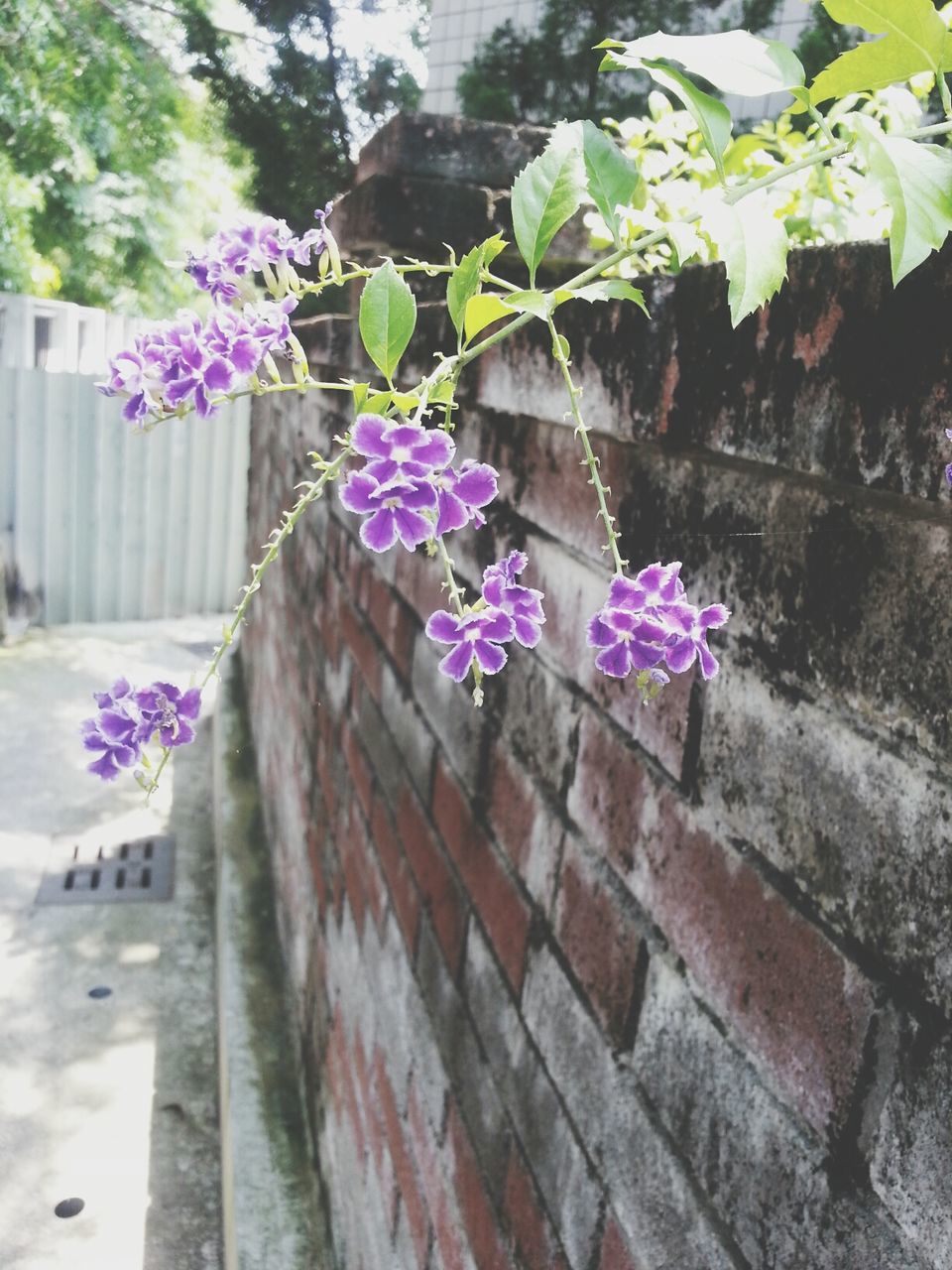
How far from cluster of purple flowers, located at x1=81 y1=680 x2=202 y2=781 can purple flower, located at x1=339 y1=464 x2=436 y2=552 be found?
367 millimetres

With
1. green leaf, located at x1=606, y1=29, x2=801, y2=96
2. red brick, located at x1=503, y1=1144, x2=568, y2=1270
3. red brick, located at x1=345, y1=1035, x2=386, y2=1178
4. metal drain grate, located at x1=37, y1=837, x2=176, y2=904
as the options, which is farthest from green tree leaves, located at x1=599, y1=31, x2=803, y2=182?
metal drain grate, located at x1=37, y1=837, x2=176, y2=904

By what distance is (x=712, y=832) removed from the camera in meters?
0.71

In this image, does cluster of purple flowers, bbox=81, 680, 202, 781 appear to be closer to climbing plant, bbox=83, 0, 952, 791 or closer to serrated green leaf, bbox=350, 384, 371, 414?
climbing plant, bbox=83, 0, 952, 791

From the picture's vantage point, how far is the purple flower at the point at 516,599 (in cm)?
72

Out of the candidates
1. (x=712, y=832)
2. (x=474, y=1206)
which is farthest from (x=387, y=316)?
(x=474, y=1206)

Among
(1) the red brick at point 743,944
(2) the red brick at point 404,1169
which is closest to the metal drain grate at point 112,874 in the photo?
(2) the red brick at point 404,1169

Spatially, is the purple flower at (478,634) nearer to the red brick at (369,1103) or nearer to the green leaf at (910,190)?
the green leaf at (910,190)

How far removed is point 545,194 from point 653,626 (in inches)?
11.7

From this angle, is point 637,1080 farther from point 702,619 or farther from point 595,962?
point 702,619

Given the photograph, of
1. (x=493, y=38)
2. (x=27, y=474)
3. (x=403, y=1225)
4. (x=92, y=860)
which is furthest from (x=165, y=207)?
(x=403, y=1225)

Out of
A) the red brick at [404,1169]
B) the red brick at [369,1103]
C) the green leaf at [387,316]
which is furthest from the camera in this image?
the red brick at [369,1103]

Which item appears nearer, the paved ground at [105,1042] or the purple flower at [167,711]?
the purple flower at [167,711]

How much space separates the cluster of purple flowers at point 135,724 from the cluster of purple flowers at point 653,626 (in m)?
0.45

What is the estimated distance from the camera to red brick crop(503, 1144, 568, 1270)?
910 millimetres
